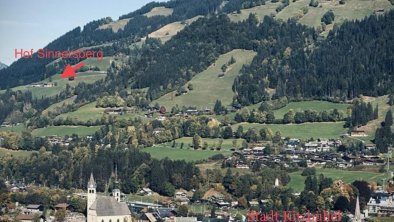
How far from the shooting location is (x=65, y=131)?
448 ft

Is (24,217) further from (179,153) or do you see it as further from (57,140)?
(57,140)

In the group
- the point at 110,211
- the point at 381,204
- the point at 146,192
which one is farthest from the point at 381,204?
the point at 146,192

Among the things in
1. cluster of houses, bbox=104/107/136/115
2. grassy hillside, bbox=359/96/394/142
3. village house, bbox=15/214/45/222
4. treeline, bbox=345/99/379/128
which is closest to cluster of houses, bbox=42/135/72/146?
cluster of houses, bbox=104/107/136/115

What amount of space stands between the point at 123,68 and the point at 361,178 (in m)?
87.1

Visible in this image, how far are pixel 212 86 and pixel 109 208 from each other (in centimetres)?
6821

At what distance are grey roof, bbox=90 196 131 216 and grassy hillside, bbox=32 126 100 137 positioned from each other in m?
48.9

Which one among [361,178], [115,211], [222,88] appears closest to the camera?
[115,211]

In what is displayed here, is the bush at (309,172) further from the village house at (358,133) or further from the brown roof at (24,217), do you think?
the brown roof at (24,217)

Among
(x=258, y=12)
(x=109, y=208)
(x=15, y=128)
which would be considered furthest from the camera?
(x=258, y=12)

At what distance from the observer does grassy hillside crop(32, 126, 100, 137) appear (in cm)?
13401

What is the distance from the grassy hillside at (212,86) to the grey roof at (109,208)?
195ft

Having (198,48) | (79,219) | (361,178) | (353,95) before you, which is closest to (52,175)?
(79,219)

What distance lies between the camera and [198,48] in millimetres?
167250

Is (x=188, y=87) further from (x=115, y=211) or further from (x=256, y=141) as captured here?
(x=115, y=211)
